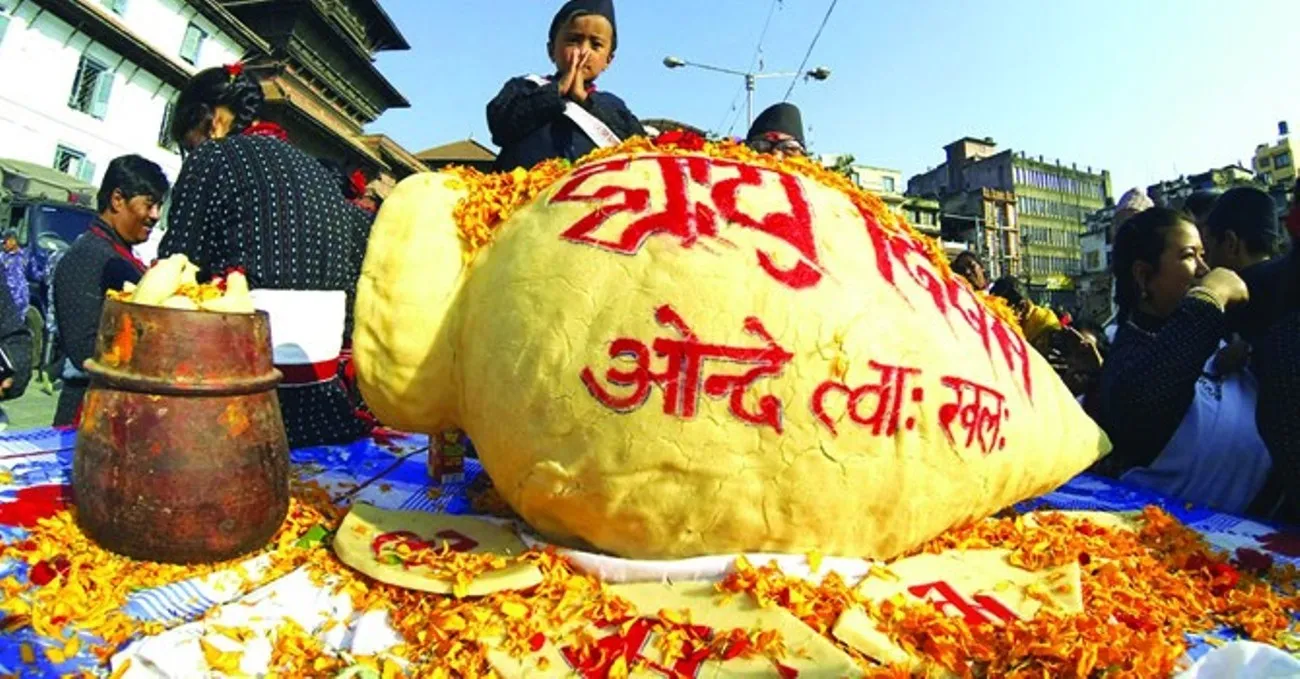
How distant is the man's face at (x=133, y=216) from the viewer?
3.88m

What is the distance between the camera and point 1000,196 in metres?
69.7

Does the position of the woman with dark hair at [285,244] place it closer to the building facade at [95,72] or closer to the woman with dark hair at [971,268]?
the woman with dark hair at [971,268]

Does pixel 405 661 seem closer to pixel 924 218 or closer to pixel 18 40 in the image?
pixel 18 40

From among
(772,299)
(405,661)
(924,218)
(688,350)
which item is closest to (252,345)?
(405,661)

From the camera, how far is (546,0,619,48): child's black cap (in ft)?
10.3

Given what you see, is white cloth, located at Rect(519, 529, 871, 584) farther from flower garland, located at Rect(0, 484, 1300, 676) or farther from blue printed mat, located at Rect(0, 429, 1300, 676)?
blue printed mat, located at Rect(0, 429, 1300, 676)

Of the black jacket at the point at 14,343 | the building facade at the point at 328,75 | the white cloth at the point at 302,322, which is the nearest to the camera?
the white cloth at the point at 302,322

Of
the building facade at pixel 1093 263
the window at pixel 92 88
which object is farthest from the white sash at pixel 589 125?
the building facade at pixel 1093 263

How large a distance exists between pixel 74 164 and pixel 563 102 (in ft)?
78.4

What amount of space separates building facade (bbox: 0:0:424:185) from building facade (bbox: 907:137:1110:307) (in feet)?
176

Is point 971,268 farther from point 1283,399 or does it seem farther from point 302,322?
point 302,322

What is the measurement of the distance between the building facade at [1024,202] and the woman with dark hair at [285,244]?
67970mm

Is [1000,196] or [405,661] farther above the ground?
[1000,196]

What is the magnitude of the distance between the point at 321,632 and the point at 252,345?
0.76m
